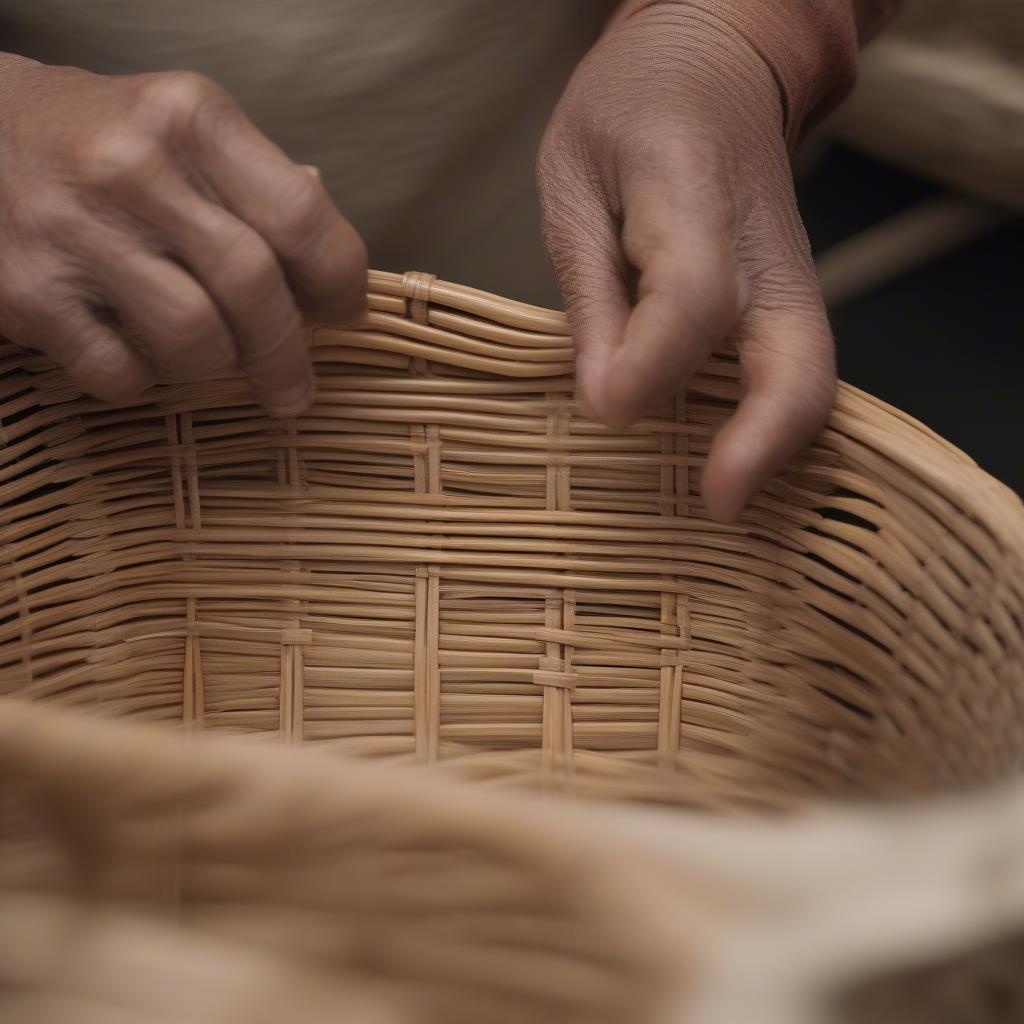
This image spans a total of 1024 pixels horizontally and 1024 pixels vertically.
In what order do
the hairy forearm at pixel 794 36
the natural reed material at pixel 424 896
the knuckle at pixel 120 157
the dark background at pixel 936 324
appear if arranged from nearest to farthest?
1. the natural reed material at pixel 424 896
2. the knuckle at pixel 120 157
3. the hairy forearm at pixel 794 36
4. the dark background at pixel 936 324

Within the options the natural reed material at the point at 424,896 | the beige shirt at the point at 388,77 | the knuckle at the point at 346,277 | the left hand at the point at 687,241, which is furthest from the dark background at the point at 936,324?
the natural reed material at the point at 424,896

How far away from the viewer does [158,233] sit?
381mm

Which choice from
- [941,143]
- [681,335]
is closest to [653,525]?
[681,335]

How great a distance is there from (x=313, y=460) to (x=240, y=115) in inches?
6.4

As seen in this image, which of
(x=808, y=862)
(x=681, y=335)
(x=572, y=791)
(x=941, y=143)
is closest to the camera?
(x=808, y=862)

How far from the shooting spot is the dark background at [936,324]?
0.88 m

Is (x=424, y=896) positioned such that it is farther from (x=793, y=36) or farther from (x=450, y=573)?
(x=793, y=36)

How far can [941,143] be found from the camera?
2.61 feet

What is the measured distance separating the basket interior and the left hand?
36 millimetres

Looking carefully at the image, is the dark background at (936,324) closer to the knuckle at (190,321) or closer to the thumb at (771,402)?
the thumb at (771,402)

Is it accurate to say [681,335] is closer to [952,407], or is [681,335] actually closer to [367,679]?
[367,679]

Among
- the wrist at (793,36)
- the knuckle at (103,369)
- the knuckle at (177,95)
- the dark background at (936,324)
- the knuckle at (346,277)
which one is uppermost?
the dark background at (936,324)

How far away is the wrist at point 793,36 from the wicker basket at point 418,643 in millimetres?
146

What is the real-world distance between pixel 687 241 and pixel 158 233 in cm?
18
